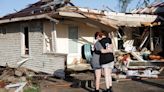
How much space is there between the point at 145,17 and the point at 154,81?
25.4ft

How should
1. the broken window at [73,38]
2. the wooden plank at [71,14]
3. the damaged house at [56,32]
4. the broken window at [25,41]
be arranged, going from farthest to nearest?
1. the broken window at [25,41]
2. the broken window at [73,38]
3. the damaged house at [56,32]
4. the wooden plank at [71,14]

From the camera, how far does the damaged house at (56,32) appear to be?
16.4 meters

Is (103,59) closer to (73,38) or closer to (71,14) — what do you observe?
(71,14)

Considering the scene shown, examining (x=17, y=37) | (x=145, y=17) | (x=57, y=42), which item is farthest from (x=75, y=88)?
(x=145, y=17)

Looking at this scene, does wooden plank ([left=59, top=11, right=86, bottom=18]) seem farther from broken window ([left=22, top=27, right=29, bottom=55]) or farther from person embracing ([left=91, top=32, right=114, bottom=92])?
person embracing ([left=91, top=32, right=114, bottom=92])

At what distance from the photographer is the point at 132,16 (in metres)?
20.1

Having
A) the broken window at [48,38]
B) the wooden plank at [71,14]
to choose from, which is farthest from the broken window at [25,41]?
the wooden plank at [71,14]

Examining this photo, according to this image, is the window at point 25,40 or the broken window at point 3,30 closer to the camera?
the window at point 25,40

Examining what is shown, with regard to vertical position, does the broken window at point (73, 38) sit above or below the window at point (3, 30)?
below

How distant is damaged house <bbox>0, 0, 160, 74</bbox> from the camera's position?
16.4 m

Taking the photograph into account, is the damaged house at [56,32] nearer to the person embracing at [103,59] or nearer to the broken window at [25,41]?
the broken window at [25,41]

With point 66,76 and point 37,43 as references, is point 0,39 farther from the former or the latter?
point 66,76

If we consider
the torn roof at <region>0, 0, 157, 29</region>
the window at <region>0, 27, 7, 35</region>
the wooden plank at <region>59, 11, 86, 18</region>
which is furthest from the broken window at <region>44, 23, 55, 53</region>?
the window at <region>0, 27, 7, 35</region>

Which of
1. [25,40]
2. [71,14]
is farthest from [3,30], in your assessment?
[71,14]
